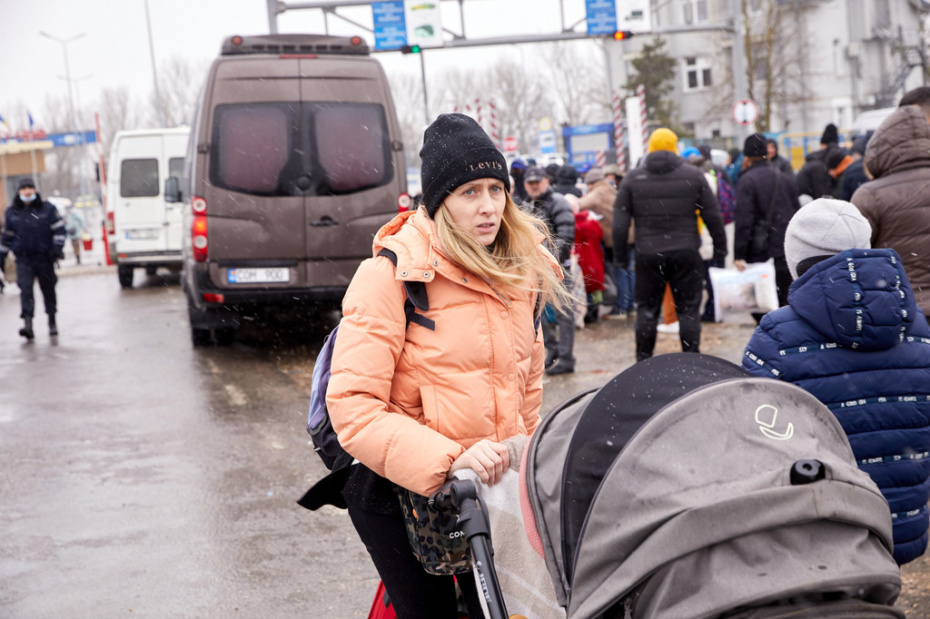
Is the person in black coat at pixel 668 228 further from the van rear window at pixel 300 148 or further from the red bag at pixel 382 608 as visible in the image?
the red bag at pixel 382 608

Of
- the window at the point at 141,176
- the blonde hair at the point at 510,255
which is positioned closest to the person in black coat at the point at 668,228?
the blonde hair at the point at 510,255

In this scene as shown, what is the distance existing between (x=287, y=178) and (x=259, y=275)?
1.05 meters

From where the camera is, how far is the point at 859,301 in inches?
111

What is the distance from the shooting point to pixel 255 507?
19.1 ft

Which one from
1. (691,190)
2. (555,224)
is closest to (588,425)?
(691,190)

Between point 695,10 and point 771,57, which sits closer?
point 771,57

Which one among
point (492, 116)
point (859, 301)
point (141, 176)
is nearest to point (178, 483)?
point (859, 301)

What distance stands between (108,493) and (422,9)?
1821 cm

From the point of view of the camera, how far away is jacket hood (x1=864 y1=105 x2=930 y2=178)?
16.5ft

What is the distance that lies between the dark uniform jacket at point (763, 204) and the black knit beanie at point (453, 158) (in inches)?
303

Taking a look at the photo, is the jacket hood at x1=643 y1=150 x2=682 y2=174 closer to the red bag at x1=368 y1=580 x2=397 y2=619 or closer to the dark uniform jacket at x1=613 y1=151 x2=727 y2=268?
the dark uniform jacket at x1=613 y1=151 x2=727 y2=268

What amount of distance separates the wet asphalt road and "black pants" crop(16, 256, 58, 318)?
3.62 ft

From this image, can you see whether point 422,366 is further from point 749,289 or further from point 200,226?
point 200,226

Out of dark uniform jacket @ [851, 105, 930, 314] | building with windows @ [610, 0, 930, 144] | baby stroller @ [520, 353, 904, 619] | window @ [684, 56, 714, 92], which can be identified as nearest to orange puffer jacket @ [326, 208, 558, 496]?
baby stroller @ [520, 353, 904, 619]
